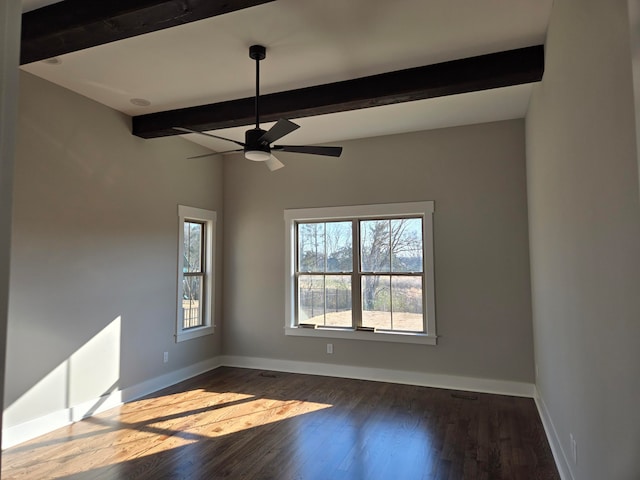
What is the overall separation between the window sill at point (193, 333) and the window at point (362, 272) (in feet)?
3.57

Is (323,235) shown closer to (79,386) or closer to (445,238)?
(445,238)

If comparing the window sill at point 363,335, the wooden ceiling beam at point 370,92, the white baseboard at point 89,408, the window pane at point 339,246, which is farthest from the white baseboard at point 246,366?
the wooden ceiling beam at point 370,92

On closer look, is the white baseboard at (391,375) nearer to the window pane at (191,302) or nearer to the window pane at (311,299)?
the window pane at (311,299)

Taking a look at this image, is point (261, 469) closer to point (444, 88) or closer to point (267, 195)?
point (444, 88)

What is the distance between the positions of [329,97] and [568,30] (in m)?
2.00

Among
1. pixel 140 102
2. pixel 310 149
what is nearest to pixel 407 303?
pixel 310 149

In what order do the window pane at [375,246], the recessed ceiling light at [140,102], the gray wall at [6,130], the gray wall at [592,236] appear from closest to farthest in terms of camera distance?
the gray wall at [6,130] → the gray wall at [592,236] → the recessed ceiling light at [140,102] → the window pane at [375,246]

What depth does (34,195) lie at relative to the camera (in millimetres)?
3557

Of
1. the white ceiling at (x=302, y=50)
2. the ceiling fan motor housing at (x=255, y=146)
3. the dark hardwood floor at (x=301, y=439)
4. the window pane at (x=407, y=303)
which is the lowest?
the dark hardwood floor at (x=301, y=439)

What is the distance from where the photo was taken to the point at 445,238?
4.91 metres

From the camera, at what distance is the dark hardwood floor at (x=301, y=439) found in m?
2.93

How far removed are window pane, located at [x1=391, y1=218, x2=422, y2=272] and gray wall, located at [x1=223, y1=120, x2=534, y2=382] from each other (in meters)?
0.26

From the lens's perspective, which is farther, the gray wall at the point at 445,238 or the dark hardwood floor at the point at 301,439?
the gray wall at the point at 445,238

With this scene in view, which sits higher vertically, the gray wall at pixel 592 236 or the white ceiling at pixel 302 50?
the white ceiling at pixel 302 50
